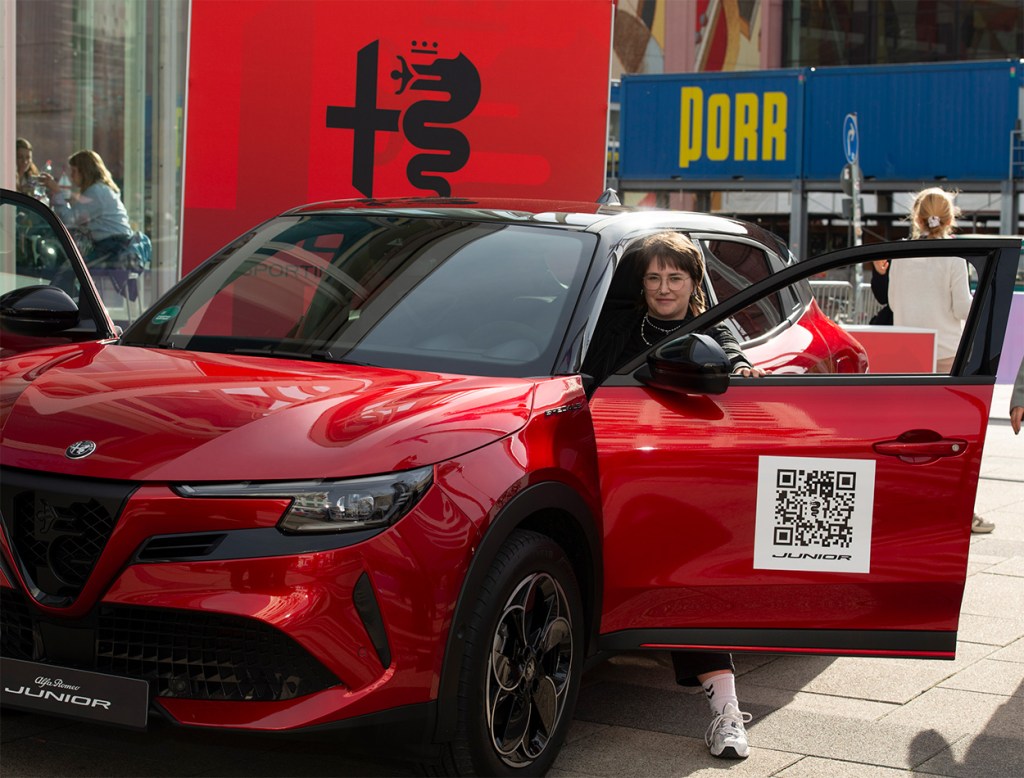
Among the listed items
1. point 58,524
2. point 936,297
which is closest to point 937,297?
point 936,297

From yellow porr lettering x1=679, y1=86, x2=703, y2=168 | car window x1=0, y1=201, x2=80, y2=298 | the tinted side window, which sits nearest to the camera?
the tinted side window

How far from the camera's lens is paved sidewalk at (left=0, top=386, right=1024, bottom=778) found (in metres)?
4.10

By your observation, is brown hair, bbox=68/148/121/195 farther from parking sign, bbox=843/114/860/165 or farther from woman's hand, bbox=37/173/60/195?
parking sign, bbox=843/114/860/165

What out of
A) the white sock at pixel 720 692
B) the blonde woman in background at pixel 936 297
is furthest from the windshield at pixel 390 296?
the blonde woman in background at pixel 936 297

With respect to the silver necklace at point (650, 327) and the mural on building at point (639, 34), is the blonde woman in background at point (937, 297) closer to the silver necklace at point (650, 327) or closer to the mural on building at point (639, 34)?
the silver necklace at point (650, 327)

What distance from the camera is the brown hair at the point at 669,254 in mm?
4836

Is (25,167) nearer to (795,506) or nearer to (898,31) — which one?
(795,506)

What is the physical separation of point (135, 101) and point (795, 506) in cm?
922

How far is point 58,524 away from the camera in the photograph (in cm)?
347

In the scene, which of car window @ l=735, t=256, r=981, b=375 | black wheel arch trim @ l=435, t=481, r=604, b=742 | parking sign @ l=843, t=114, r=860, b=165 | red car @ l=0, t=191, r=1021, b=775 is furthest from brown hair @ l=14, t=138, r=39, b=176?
parking sign @ l=843, t=114, r=860, b=165

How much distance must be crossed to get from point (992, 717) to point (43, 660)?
3.08 metres

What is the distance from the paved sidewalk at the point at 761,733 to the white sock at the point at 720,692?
138mm

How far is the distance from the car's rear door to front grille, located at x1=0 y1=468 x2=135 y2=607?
1401 millimetres

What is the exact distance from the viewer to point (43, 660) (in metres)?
3.49
